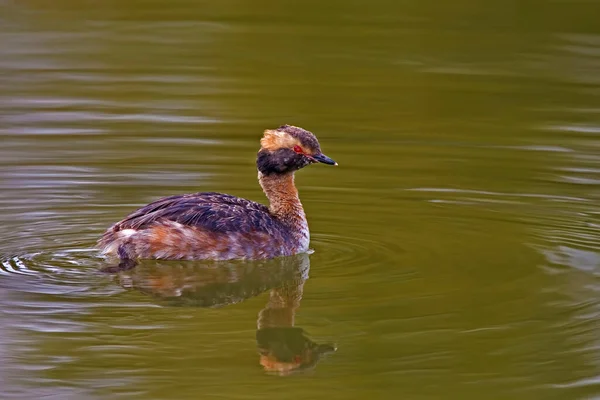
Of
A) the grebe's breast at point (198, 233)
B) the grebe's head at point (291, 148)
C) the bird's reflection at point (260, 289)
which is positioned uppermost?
the grebe's head at point (291, 148)

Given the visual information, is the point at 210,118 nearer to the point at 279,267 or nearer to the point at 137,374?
the point at 279,267

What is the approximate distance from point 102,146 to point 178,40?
4.44m

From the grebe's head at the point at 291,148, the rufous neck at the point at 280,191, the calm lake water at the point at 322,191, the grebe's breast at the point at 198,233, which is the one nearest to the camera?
the calm lake water at the point at 322,191

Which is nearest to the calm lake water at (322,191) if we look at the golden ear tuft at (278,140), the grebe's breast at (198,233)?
the grebe's breast at (198,233)

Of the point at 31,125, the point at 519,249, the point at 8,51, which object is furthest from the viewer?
the point at 8,51

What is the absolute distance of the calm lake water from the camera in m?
5.82

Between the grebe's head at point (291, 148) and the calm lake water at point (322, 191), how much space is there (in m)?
0.55

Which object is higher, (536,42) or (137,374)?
(536,42)

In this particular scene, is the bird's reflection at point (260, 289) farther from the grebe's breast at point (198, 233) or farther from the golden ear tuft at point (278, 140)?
the golden ear tuft at point (278, 140)

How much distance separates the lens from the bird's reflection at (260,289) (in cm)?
603

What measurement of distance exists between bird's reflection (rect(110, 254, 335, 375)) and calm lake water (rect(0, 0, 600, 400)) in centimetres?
2

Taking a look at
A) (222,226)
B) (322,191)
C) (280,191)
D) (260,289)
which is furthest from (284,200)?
(322,191)

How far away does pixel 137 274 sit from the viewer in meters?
7.19

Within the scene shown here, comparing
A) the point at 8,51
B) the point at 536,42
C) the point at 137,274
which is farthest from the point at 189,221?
the point at 536,42
